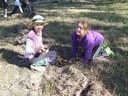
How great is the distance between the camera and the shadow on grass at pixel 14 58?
7380 millimetres

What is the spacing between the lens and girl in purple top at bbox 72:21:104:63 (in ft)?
21.8

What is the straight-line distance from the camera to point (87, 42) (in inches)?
266

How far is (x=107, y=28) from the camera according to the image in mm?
9750

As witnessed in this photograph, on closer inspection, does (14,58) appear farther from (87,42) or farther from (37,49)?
(87,42)

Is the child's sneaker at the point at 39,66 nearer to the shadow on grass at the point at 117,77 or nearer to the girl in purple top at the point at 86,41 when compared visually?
the girl in purple top at the point at 86,41

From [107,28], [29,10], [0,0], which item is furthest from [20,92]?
[0,0]

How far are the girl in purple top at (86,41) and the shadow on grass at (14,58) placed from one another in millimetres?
1140

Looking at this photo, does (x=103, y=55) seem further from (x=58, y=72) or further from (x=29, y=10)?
(x=29, y=10)

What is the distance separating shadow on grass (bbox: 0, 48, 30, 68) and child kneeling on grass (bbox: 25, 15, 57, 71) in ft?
1.21

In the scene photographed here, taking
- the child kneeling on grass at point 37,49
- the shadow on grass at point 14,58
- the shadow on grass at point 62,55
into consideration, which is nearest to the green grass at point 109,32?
the shadow on grass at point 62,55

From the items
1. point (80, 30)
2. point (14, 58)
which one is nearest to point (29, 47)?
point (14, 58)

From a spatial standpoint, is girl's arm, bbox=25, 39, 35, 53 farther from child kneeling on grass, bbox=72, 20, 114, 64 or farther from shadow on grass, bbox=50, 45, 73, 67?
child kneeling on grass, bbox=72, 20, 114, 64

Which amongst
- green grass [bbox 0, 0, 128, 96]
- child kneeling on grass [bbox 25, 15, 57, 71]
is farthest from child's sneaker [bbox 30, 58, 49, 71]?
green grass [bbox 0, 0, 128, 96]

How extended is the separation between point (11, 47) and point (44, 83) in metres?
2.19
